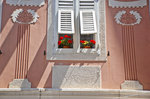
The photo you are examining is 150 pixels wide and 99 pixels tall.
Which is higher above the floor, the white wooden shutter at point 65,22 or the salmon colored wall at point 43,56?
the white wooden shutter at point 65,22

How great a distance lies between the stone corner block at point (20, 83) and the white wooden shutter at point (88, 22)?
220cm

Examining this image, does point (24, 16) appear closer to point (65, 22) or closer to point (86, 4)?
point (65, 22)

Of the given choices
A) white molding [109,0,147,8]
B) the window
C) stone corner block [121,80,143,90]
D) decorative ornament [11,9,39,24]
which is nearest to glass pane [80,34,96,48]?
the window

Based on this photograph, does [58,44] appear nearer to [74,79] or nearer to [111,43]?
[74,79]

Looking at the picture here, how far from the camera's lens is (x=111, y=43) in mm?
7250

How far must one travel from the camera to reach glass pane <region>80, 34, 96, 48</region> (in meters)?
7.02

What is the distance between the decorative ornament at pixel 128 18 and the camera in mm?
7422

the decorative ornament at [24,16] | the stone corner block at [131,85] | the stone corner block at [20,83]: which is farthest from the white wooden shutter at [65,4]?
the stone corner block at [131,85]

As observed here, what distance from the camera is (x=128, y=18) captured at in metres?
7.47

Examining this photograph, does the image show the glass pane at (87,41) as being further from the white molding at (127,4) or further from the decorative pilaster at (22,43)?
the decorative pilaster at (22,43)

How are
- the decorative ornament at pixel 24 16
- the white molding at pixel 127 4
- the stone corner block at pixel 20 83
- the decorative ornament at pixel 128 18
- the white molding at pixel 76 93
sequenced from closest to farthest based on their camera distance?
1. the white molding at pixel 76 93
2. the stone corner block at pixel 20 83
3. the decorative ornament at pixel 24 16
4. the decorative ornament at pixel 128 18
5. the white molding at pixel 127 4

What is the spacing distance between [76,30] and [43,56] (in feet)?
4.21

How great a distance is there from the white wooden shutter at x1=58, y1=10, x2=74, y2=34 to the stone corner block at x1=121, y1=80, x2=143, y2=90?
2.18m

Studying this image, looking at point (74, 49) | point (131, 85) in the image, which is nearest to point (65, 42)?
point (74, 49)
